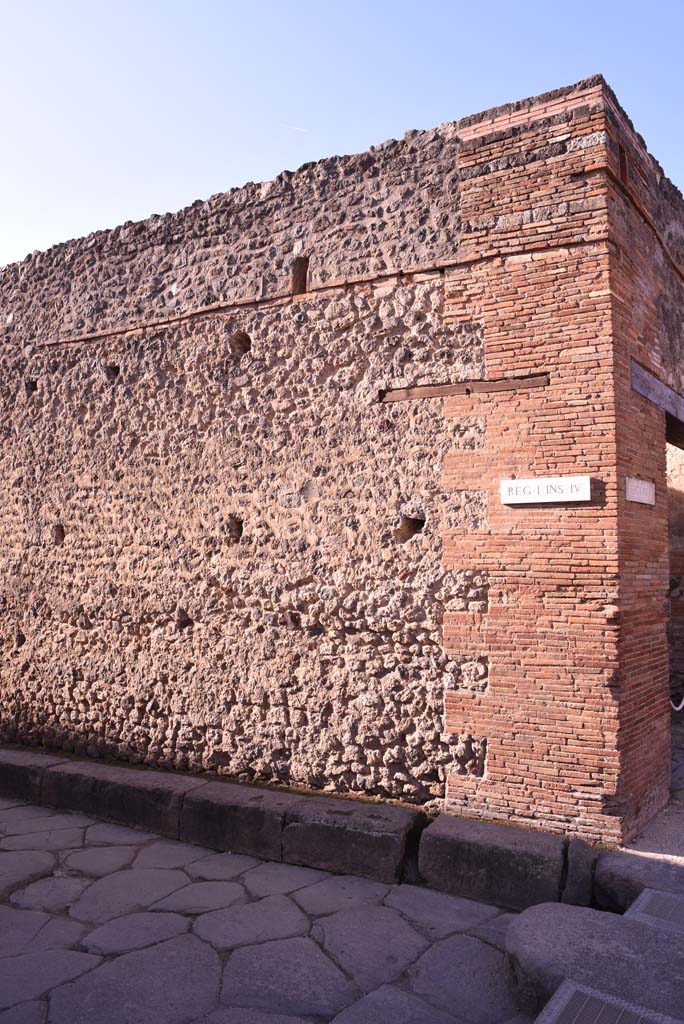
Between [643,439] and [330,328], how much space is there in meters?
1.99

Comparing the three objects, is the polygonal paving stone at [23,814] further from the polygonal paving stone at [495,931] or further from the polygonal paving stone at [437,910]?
the polygonal paving stone at [495,931]

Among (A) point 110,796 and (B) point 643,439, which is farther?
(A) point 110,796

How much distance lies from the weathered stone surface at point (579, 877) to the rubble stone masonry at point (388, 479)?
0.27 m

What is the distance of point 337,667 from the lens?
4789mm

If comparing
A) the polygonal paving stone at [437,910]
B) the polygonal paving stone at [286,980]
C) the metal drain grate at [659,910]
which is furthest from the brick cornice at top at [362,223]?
the polygonal paving stone at [286,980]

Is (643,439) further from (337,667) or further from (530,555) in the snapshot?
(337,667)

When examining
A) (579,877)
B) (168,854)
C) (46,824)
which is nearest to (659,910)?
(579,877)

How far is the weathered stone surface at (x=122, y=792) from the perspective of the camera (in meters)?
4.77

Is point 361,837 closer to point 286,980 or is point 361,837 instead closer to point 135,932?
point 286,980

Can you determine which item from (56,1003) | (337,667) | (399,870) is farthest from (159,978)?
(337,667)

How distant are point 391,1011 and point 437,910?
89 cm

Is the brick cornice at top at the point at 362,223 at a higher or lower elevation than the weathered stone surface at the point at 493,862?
higher

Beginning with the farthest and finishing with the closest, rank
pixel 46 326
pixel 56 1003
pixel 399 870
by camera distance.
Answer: pixel 46 326, pixel 399 870, pixel 56 1003

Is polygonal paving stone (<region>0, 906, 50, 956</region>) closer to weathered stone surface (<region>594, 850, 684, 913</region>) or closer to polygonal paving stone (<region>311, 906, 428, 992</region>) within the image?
polygonal paving stone (<region>311, 906, 428, 992</region>)
